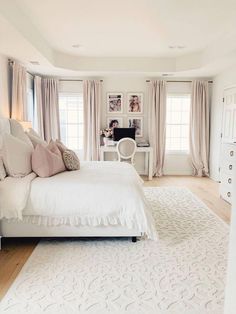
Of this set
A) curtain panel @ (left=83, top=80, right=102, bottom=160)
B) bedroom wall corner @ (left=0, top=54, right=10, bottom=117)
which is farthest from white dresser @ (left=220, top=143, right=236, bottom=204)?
bedroom wall corner @ (left=0, top=54, right=10, bottom=117)

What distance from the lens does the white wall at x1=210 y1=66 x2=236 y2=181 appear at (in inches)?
218

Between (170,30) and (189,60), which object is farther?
(189,60)

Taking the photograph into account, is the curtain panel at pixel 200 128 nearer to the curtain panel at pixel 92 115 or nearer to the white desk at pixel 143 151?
the white desk at pixel 143 151

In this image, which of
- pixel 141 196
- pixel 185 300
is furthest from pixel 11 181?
pixel 185 300

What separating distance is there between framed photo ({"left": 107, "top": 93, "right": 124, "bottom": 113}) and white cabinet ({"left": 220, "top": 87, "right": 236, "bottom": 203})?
230cm

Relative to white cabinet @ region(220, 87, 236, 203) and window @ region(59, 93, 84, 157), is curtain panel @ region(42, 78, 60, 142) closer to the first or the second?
window @ region(59, 93, 84, 157)

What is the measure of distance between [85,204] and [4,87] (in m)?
2.87

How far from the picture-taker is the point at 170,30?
385 cm

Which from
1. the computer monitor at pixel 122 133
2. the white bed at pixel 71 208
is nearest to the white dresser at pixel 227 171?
the white bed at pixel 71 208

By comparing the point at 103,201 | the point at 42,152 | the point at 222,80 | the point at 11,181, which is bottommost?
the point at 103,201

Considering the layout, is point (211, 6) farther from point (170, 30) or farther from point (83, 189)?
point (83, 189)

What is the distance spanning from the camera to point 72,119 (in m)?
6.50

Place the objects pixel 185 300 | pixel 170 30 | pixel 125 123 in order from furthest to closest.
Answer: pixel 125 123 → pixel 170 30 → pixel 185 300

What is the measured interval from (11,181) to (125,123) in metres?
4.20
